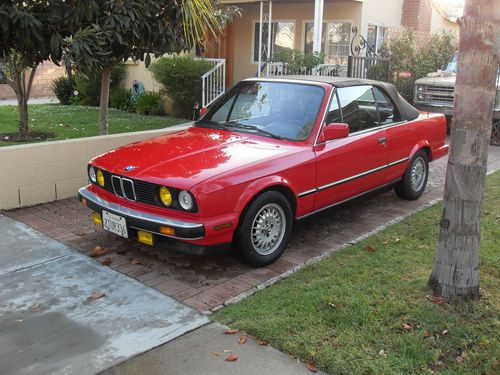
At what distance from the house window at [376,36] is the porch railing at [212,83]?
4.46 meters

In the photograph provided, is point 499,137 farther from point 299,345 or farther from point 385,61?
point 299,345

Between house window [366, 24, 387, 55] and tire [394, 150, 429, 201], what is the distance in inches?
365

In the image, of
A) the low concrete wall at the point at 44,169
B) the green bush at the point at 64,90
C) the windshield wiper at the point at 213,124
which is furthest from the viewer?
the green bush at the point at 64,90

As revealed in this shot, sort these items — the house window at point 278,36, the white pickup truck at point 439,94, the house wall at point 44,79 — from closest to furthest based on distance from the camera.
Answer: the white pickup truck at point 439,94, the house window at point 278,36, the house wall at point 44,79

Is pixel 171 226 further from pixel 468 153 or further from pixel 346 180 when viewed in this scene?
pixel 468 153

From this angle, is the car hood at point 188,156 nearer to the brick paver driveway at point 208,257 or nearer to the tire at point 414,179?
the brick paver driveway at point 208,257

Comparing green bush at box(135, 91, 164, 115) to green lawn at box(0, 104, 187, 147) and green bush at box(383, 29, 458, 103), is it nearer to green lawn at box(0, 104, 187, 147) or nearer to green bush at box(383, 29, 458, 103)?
green lawn at box(0, 104, 187, 147)

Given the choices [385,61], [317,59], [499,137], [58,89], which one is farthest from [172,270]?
[58,89]

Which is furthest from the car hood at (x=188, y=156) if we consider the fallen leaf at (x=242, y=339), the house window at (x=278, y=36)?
the house window at (x=278, y=36)

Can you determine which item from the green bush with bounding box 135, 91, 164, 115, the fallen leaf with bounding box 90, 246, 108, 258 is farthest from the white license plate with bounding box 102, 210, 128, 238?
the green bush with bounding box 135, 91, 164, 115

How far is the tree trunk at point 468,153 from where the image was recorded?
356 cm

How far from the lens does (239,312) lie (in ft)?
13.1

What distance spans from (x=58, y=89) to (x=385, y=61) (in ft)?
33.3

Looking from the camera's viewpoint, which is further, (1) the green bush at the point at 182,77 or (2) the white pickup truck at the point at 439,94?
(1) the green bush at the point at 182,77
